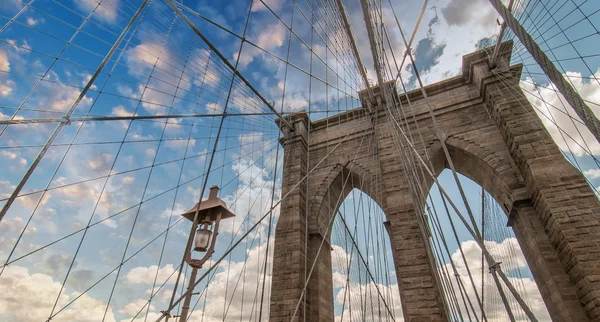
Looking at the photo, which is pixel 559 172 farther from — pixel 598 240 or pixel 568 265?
pixel 568 265

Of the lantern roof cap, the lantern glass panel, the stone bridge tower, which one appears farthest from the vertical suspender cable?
the lantern glass panel

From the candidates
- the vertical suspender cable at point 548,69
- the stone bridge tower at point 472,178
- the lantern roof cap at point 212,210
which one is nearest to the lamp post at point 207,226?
the lantern roof cap at point 212,210

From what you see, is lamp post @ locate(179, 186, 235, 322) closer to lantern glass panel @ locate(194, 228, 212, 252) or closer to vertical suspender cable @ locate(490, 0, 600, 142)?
lantern glass panel @ locate(194, 228, 212, 252)

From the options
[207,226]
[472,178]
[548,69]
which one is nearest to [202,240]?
[207,226]

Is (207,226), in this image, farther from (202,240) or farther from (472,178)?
(472,178)

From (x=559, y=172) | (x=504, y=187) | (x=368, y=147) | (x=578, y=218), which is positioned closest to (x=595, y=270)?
(x=578, y=218)
